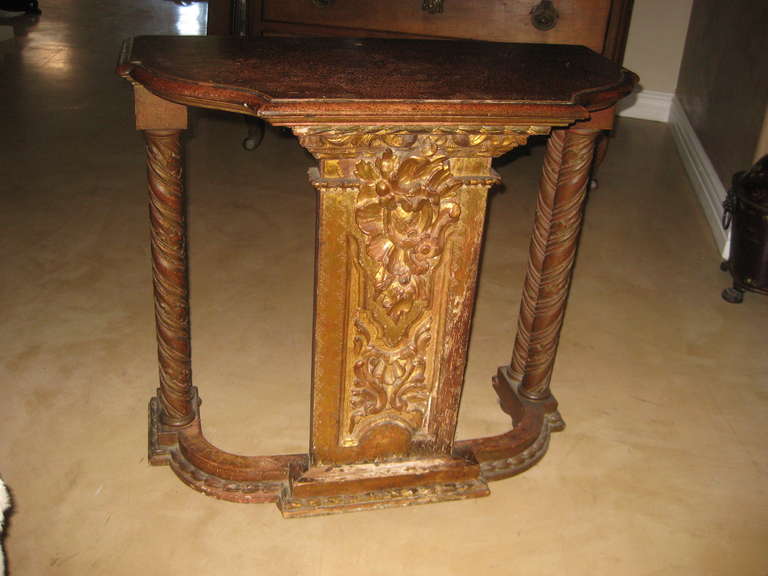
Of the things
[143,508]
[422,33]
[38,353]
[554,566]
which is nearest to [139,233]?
[38,353]

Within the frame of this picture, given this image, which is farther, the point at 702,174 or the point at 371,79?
the point at 702,174

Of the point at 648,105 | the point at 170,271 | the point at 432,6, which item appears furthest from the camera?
the point at 648,105

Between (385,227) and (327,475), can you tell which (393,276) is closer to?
(385,227)

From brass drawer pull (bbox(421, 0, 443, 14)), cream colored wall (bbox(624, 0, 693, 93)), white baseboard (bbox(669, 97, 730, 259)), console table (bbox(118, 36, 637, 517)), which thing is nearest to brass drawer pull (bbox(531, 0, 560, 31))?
brass drawer pull (bbox(421, 0, 443, 14))

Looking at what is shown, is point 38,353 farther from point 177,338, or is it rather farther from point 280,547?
point 280,547

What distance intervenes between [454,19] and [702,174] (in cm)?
150

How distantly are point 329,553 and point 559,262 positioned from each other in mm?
806

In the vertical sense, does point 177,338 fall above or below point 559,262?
below

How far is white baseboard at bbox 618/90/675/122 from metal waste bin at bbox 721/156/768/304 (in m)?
2.05

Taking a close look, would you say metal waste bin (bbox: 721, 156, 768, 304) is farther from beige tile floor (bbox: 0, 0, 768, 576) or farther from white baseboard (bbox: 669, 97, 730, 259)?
white baseboard (bbox: 669, 97, 730, 259)

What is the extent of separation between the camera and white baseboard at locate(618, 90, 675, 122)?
471cm

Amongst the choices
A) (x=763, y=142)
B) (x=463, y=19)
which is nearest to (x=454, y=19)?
(x=463, y=19)

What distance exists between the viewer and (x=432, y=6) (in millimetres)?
2840

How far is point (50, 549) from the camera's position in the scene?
66.1 inches
